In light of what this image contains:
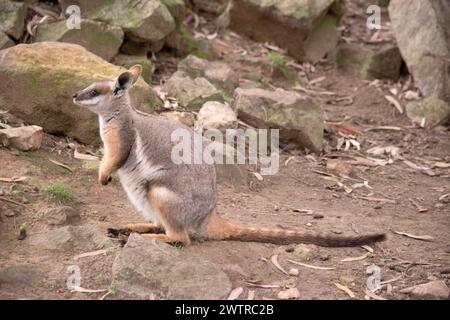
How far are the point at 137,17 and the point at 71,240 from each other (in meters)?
4.55

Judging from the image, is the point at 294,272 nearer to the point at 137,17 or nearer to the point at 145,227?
the point at 145,227

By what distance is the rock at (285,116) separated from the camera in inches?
337

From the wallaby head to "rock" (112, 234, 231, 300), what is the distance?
137 centimetres

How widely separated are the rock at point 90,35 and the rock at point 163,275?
431 cm

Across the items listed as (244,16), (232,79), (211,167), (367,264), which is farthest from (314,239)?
(244,16)

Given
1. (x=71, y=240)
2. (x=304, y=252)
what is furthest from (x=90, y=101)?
(x=304, y=252)

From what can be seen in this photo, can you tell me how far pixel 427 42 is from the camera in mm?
10383

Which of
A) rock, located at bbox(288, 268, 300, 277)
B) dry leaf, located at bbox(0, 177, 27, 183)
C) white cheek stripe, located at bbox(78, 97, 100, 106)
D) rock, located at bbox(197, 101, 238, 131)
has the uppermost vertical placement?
white cheek stripe, located at bbox(78, 97, 100, 106)

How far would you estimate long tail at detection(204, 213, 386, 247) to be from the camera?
5836 mm

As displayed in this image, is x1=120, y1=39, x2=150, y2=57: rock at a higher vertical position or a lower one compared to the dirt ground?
higher

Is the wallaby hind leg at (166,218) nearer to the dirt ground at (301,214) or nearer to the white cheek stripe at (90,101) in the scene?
the dirt ground at (301,214)

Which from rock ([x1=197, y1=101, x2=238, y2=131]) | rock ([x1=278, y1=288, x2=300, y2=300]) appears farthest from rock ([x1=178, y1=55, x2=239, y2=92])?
rock ([x1=278, y1=288, x2=300, y2=300])

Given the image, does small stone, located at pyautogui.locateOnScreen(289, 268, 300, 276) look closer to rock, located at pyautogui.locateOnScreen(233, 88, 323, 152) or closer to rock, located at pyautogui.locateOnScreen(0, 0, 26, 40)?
rock, located at pyautogui.locateOnScreen(233, 88, 323, 152)

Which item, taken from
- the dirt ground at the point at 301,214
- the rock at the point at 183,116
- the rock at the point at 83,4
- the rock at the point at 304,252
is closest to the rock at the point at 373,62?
the dirt ground at the point at 301,214
